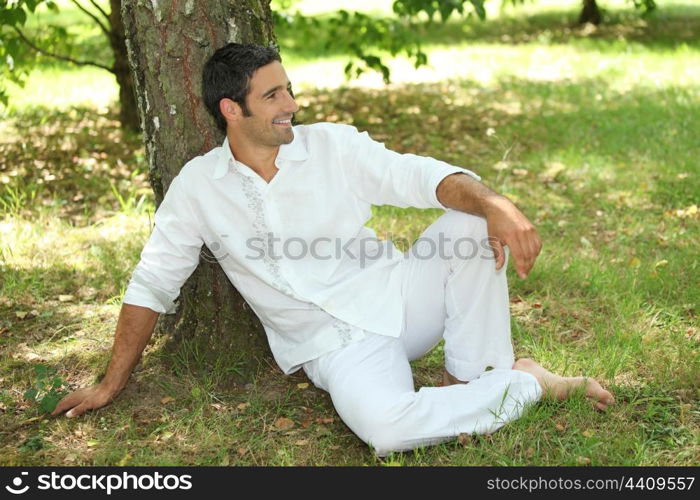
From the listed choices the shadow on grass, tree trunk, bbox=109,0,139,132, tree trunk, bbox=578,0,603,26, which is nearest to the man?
the shadow on grass

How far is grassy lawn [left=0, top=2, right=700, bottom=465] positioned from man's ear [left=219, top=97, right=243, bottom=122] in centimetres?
113

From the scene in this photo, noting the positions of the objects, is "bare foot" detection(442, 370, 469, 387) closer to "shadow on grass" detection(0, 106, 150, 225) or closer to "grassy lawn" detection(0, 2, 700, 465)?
"grassy lawn" detection(0, 2, 700, 465)

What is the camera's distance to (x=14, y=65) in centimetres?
595

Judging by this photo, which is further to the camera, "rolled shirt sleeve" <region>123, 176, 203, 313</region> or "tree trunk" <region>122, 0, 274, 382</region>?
"tree trunk" <region>122, 0, 274, 382</region>

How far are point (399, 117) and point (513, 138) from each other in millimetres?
1333

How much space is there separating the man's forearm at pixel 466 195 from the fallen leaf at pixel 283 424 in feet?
3.41

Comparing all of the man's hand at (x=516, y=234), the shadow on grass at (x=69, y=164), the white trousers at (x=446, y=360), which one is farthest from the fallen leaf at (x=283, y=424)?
the shadow on grass at (x=69, y=164)

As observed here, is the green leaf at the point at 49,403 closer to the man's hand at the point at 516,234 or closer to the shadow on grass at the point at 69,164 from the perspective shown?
the man's hand at the point at 516,234

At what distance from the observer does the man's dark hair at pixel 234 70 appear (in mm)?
3137

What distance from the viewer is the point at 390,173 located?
308 centimetres

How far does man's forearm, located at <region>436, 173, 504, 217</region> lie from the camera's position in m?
2.87

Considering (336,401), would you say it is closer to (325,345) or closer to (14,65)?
(325,345)

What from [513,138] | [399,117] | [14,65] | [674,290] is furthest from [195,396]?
[399,117]

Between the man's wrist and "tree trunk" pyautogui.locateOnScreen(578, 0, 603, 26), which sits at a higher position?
"tree trunk" pyautogui.locateOnScreen(578, 0, 603, 26)
